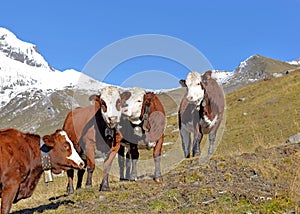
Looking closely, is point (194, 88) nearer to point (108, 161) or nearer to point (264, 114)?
point (108, 161)

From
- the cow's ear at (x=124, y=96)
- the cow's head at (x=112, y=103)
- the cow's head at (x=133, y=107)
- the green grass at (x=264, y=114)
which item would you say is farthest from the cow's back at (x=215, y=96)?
the green grass at (x=264, y=114)

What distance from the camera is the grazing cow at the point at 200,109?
630 inches

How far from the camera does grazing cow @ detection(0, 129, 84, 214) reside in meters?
10.6


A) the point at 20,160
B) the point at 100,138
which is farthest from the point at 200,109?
the point at 20,160

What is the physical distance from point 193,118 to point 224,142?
1506 centimetres

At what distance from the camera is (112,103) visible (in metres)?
13.1

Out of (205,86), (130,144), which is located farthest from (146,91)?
(205,86)

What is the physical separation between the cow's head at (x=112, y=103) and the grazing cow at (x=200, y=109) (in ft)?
11.0

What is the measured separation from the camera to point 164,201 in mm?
10555

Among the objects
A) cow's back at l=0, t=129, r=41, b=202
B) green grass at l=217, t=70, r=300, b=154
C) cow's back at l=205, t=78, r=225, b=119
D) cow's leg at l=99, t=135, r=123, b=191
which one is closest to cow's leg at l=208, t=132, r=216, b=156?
cow's back at l=205, t=78, r=225, b=119

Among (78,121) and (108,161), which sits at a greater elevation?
(78,121)

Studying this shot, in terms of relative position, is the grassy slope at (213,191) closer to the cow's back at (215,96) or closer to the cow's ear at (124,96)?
the cow's ear at (124,96)

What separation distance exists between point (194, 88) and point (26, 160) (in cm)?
701

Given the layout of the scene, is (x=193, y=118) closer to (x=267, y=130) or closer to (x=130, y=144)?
(x=130, y=144)
